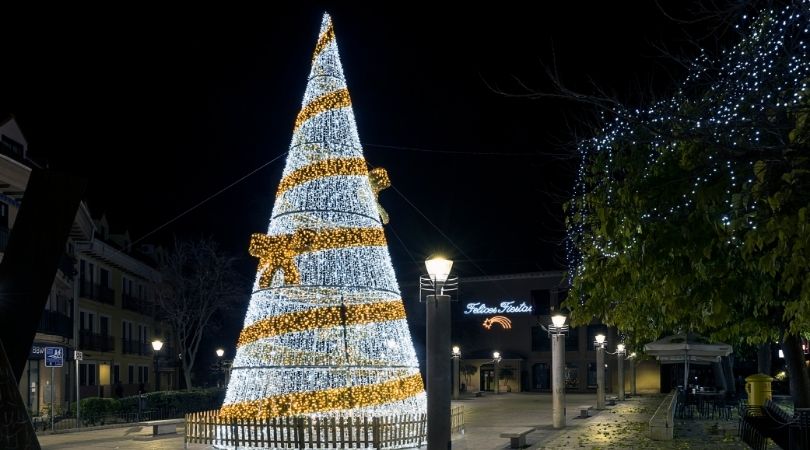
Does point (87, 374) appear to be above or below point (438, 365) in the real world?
below

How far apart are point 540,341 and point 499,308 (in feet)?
11.8

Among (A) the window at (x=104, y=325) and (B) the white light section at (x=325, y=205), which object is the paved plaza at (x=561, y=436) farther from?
(A) the window at (x=104, y=325)

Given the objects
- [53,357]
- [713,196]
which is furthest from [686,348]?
[713,196]

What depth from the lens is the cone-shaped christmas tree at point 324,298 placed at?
15938 millimetres

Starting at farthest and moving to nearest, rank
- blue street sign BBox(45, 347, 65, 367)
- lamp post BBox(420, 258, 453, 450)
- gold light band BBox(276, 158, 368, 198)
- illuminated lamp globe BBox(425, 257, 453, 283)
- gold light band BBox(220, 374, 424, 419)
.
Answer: blue street sign BBox(45, 347, 65, 367) < gold light band BBox(276, 158, 368, 198) < gold light band BBox(220, 374, 424, 419) < illuminated lamp globe BBox(425, 257, 453, 283) < lamp post BBox(420, 258, 453, 450)

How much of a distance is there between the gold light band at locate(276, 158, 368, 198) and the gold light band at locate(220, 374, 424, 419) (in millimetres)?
3967

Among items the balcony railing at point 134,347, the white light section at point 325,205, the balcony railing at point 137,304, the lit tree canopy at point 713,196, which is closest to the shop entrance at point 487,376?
the balcony railing at point 134,347

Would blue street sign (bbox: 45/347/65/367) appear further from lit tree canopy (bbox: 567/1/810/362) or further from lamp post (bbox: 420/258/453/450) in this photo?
lit tree canopy (bbox: 567/1/810/362)

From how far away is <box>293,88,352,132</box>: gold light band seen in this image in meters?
16.9

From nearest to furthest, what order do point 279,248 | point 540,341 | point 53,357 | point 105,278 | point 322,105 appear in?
point 279,248 < point 322,105 < point 53,357 < point 105,278 < point 540,341

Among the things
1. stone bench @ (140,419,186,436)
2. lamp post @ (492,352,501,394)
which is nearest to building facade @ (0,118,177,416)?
stone bench @ (140,419,186,436)

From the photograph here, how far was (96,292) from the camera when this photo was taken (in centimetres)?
4059

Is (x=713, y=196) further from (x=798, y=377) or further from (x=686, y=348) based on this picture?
(x=686, y=348)

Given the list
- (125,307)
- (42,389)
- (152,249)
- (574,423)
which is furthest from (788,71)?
(152,249)
